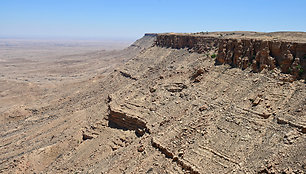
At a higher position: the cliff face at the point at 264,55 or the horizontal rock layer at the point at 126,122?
the cliff face at the point at 264,55

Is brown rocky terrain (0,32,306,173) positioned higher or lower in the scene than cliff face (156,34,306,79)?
lower

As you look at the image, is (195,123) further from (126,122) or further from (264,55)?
(126,122)

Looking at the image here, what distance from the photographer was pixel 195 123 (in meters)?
22.0

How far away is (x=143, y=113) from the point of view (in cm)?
2736

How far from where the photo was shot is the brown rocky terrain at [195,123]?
17.9 m

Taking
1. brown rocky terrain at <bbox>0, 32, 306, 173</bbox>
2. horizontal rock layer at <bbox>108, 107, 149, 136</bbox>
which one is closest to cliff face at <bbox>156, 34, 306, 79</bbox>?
brown rocky terrain at <bbox>0, 32, 306, 173</bbox>

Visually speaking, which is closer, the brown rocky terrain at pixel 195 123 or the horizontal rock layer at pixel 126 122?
the brown rocky terrain at pixel 195 123

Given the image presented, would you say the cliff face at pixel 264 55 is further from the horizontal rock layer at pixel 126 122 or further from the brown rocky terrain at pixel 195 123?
the horizontal rock layer at pixel 126 122

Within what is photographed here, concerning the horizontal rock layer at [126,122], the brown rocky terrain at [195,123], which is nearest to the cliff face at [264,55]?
the brown rocky terrain at [195,123]

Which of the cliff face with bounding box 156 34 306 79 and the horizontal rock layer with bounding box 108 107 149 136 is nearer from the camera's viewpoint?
the cliff face with bounding box 156 34 306 79

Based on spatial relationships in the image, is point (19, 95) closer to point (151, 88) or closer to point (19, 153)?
point (19, 153)

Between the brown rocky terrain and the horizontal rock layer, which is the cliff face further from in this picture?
the horizontal rock layer

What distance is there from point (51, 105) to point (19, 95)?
19032mm

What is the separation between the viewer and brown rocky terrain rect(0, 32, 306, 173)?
58.7 ft
